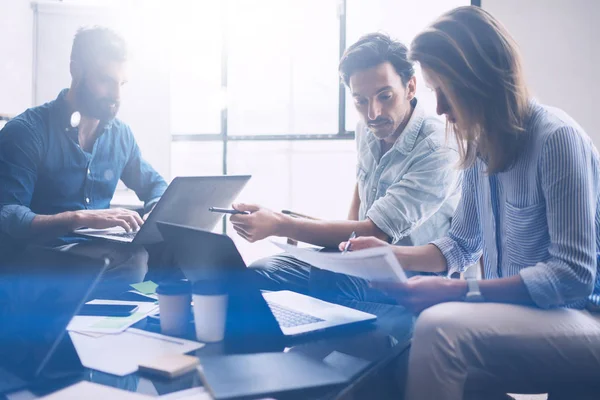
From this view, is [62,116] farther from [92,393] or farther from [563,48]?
[563,48]

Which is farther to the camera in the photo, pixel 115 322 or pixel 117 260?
pixel 117 260

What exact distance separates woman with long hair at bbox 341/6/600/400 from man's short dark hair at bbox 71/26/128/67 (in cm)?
146

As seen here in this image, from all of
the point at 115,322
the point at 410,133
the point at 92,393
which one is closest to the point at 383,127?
the point at 410,133

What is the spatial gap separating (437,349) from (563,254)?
12.1 inches

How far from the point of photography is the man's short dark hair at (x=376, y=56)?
1.85m

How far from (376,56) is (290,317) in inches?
42.2

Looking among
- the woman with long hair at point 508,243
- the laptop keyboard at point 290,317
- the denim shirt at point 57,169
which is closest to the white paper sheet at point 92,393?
the laptop keyboard at point 290,317

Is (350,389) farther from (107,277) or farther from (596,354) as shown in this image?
(107,277)

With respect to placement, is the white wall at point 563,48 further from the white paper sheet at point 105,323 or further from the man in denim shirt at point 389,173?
the white paper sheet at point 105,323

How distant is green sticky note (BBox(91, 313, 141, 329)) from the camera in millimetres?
1079

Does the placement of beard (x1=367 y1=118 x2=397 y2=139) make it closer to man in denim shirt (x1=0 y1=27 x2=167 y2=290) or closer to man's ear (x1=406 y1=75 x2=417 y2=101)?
man's ear (x1=406 y1=75 x2=417 y2=101)

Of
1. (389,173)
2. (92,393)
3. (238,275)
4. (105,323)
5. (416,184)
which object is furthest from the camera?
(389,173)

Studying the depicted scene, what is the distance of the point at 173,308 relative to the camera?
1.03 metres

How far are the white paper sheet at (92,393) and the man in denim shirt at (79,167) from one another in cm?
109
